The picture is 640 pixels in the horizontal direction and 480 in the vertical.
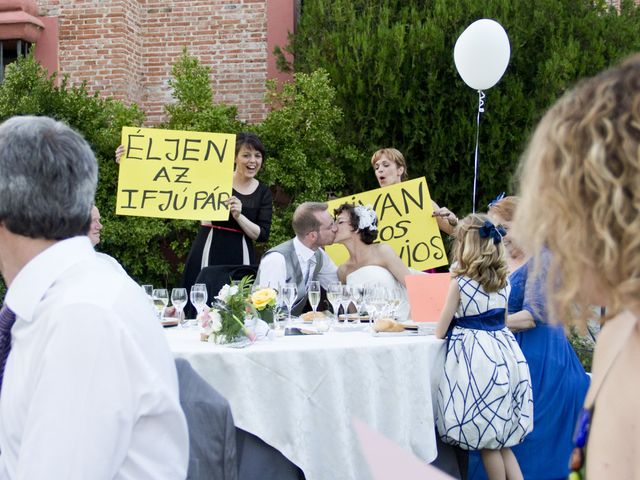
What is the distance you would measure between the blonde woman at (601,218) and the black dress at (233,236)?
15.4 feet

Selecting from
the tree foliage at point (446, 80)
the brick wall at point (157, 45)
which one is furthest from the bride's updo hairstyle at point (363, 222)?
the brick wall at point (157, 45)

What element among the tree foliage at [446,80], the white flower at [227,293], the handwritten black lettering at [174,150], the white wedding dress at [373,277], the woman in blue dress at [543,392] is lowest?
the woman in blue dress at [543,392]

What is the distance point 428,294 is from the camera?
4230mm

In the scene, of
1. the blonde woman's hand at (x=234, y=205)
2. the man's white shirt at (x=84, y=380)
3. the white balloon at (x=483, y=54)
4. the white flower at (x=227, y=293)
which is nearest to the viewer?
the man's white shirt at (x=84, y=380)

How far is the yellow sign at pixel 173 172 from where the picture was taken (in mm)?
5629

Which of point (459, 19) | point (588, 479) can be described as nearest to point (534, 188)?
point (588, 479)

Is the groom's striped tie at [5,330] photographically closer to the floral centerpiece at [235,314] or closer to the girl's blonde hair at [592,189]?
the girl's blonde hair at [592,189]

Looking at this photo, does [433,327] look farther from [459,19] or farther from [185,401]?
[459,19]

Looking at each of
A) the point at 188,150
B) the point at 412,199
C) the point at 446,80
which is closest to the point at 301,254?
the point at 412,199

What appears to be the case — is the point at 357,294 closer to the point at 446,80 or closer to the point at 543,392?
the point at 543,392

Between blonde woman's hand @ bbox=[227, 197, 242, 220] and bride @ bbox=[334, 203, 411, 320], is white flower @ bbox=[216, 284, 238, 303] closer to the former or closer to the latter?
bride @ bbox=[334, 203, 411, 320]

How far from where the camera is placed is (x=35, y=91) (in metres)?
7.82

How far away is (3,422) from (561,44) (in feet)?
25.5

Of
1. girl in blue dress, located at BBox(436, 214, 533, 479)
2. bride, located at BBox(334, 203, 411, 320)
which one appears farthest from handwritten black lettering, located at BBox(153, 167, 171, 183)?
girl in blue dress, located at BBox(436, 214, 533, 479)
